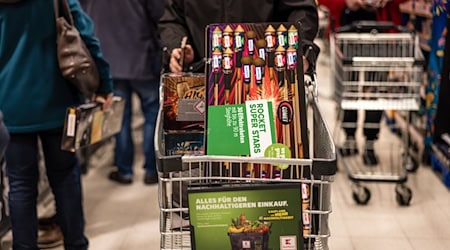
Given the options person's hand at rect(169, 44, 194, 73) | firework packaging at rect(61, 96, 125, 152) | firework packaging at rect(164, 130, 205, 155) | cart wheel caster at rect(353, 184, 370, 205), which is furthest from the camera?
cart wheel caster at rect(353, 184, 370, 205)

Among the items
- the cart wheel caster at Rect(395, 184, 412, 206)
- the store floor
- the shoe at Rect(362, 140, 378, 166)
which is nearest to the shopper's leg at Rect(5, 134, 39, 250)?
the store floor

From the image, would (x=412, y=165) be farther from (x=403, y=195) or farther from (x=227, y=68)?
(x=227, y=68)

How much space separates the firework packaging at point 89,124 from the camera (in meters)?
2.53

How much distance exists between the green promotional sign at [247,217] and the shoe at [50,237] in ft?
5.67

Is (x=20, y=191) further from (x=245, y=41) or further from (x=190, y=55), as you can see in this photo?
(x=245, y=41)

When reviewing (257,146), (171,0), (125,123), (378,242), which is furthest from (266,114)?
(125,123)

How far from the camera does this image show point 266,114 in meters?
1.74

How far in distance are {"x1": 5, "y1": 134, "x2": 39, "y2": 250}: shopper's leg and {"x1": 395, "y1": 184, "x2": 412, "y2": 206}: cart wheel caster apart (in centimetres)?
211

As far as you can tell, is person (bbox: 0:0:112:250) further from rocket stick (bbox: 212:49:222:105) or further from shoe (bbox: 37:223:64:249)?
rocket stick (bbox: 212:49:222:105)

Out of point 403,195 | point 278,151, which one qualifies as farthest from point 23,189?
point 403,195

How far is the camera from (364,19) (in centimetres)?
427

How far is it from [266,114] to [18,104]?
4.00 ft

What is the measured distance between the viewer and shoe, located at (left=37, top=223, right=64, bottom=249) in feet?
9.97

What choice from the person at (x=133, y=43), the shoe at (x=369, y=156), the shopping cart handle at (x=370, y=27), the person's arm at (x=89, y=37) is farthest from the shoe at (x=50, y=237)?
the shoe at (x=369, y=156)
